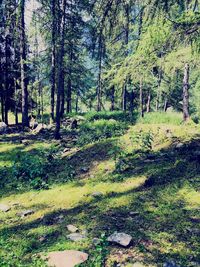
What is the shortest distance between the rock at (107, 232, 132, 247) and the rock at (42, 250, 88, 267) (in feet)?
2.29

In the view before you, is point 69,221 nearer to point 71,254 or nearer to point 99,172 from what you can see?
point 71,254

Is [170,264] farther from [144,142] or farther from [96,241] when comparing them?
[144,142]

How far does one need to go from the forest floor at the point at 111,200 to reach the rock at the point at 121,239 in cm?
11

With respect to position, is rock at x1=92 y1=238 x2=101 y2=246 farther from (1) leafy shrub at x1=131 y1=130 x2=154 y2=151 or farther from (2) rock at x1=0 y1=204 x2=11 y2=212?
(1) leafy shrub at x1=131 y1=130 x2=154 y2=151

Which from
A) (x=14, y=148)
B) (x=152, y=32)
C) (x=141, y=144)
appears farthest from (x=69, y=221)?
(x=14, y=148)

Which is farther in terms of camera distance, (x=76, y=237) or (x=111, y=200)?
(x=111, y=200)

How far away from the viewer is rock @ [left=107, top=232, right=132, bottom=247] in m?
6.09

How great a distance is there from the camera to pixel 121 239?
621 cm

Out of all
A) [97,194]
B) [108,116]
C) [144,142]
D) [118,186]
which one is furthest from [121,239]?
[108,116]

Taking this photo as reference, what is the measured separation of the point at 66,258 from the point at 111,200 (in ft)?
9.70

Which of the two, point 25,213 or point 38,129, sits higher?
point 38,129

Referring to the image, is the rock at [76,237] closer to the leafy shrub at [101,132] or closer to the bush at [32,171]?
the bush at [32,171]

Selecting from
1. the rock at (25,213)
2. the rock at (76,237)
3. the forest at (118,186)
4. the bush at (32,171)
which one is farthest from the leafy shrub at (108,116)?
the rock at (76,237)

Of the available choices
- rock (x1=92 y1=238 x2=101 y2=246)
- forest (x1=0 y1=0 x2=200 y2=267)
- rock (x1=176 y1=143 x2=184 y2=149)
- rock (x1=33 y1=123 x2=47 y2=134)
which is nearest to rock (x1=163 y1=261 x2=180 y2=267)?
forest (x1=0 y1=0 x2=200 y2=267)
